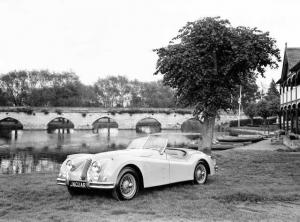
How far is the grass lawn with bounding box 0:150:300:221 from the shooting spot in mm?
5363

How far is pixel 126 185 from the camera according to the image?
6.60m

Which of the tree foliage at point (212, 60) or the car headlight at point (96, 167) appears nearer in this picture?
the car headlight at point (96, 167)

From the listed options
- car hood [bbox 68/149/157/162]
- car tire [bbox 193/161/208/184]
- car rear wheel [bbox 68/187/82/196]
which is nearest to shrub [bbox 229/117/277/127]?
car tire [bbox 193/161/208/184]

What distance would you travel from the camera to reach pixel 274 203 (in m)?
6.42

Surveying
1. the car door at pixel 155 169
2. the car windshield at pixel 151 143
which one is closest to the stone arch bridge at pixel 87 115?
the car windshield at pixel 151 143

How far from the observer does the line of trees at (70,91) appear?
6769 cm

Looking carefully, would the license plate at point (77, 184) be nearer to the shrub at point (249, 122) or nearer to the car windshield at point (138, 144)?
the car windshield at point (138, 144)

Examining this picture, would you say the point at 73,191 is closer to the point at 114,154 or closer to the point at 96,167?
the point at 96,167

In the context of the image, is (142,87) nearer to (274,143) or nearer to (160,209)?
(274,143)

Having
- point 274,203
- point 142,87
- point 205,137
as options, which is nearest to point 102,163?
point 274,203

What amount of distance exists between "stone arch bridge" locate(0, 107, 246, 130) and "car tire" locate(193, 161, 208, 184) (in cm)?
4415

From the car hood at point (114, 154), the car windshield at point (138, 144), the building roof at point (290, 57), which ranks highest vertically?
the building roof at point (290, 57)

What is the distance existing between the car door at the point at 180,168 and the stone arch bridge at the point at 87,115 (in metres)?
44.8

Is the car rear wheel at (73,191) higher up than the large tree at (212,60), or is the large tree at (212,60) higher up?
the large tree at (212,60)
